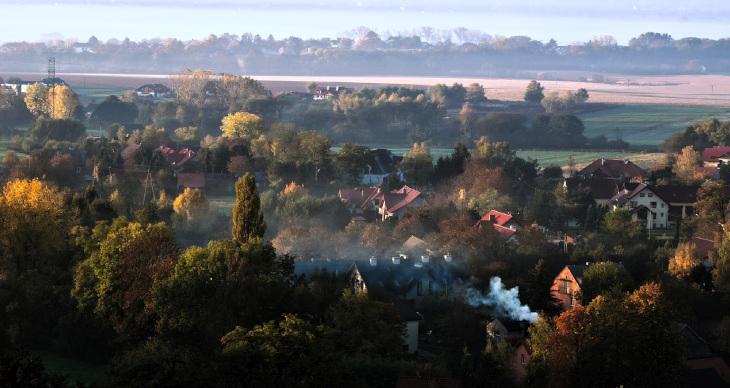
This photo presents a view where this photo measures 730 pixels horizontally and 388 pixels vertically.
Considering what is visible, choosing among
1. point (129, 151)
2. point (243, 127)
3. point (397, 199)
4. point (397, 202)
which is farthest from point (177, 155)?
point (397, 202)

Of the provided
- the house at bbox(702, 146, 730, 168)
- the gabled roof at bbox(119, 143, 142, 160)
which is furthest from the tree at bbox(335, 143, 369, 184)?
the house at bbox(702, 146, 730, 168)

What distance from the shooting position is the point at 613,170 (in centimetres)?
4150

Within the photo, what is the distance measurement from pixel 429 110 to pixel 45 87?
19053 mm

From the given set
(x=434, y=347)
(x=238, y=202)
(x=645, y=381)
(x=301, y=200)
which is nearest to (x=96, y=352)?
(x=238, y=202)

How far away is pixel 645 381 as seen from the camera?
57.0 ft

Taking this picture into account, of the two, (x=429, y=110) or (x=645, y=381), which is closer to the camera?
(x=645, y=381)

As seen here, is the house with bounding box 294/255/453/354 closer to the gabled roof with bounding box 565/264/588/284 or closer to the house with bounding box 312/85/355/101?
the gabled roof with bounding box 565/264/588/284

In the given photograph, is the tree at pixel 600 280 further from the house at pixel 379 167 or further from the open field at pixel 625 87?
the open field at pixel 625 87

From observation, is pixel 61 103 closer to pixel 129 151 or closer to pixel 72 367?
pixel 129 151

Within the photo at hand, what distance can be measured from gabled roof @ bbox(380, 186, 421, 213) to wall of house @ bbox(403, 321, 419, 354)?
13018mm

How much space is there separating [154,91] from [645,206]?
52898mm

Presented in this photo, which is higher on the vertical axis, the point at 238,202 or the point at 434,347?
the point at 238,202

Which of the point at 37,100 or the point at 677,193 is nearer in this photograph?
the point at 677,193

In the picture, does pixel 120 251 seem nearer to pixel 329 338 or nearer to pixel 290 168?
pixel 329 338
